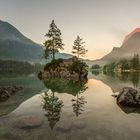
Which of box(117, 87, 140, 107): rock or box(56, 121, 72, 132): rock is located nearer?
box(56, 121, 72, 132): rock

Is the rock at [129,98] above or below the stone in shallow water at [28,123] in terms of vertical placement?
above

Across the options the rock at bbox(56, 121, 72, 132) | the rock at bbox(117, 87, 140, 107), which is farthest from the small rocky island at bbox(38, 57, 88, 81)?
the rock at bbox(56, 121, 72, 132)

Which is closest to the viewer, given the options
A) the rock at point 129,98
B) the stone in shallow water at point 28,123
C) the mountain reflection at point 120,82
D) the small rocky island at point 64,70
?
the stone in shallow water at point 28,123

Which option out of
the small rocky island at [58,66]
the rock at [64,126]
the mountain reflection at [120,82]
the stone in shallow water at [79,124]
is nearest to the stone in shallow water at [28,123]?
the rock at [64,126]

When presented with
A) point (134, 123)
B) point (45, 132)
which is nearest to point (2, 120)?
point (45, 132)

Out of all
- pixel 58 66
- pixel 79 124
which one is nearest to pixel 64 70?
pixel 58 66

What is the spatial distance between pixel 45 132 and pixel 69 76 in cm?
5705

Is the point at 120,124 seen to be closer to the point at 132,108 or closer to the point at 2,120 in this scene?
the point at 132,108

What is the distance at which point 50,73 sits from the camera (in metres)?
72.7

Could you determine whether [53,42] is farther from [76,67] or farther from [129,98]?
[129,98]

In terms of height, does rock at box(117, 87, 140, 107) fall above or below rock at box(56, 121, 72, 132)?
above

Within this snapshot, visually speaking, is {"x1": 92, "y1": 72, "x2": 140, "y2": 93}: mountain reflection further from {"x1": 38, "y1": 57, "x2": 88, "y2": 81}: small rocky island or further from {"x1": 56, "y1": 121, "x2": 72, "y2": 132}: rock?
{"x1": 56, "y1": 121, "x2": 72, "y2": 132}: rock

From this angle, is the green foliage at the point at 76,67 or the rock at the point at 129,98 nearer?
the rock at the point at 129,98

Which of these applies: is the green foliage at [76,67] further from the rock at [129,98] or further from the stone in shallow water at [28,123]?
the stone in shallow water at [28,123]
